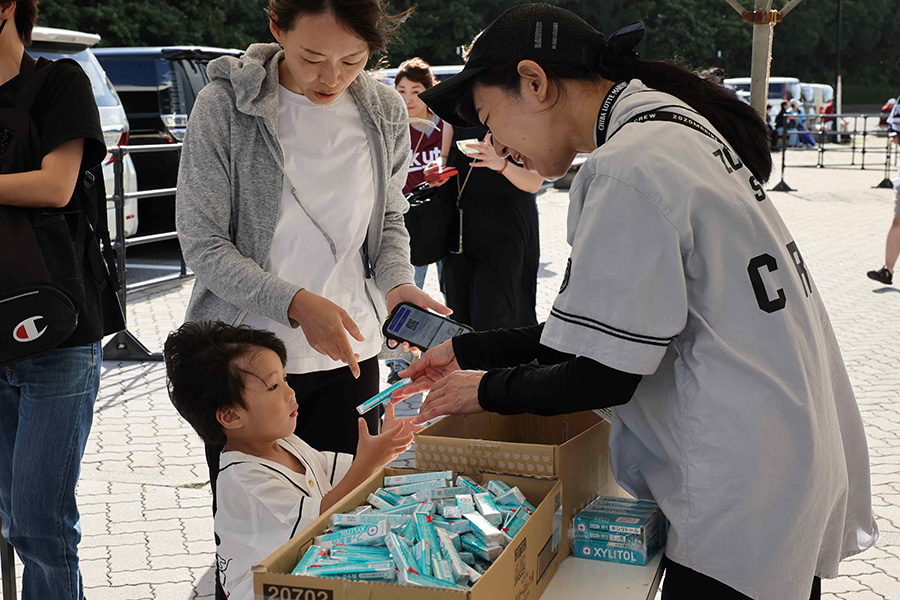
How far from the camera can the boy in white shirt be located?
2107 millimetres

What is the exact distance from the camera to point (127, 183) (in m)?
8.57

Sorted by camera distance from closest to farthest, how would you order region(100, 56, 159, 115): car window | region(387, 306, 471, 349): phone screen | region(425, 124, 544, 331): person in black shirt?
region(387, 306, 471, 349): phone screen, region(425, 124, 544, 331): person in black shirt, region(100, 56, 159, 115): car window

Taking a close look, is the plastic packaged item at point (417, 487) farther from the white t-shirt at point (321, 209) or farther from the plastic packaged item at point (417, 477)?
the white t-shirt at point (321, 209)

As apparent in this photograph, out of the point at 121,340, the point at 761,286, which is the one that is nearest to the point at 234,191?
the point at 761,286

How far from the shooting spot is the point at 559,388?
1.60 metres

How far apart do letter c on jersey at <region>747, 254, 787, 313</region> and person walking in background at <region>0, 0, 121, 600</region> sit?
1.61 m

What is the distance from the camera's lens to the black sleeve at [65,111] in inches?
91.4

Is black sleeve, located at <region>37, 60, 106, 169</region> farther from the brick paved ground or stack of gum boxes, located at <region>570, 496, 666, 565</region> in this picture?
the brick paved ground

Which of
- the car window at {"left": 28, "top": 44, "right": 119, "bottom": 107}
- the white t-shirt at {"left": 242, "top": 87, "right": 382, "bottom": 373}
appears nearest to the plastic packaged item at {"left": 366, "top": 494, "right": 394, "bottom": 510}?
the white t-shirt at {"left": 242, "top": 87, "right": 382, "bottom": 373}

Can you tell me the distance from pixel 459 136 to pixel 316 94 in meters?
3.12

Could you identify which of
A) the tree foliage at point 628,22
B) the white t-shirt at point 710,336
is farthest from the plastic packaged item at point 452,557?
the tree foliage at point 628,22

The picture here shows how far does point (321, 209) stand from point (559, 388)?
3.60 ft

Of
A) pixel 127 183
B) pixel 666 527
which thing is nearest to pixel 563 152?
pixel 666 527

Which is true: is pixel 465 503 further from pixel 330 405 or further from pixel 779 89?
pixel 779 89
